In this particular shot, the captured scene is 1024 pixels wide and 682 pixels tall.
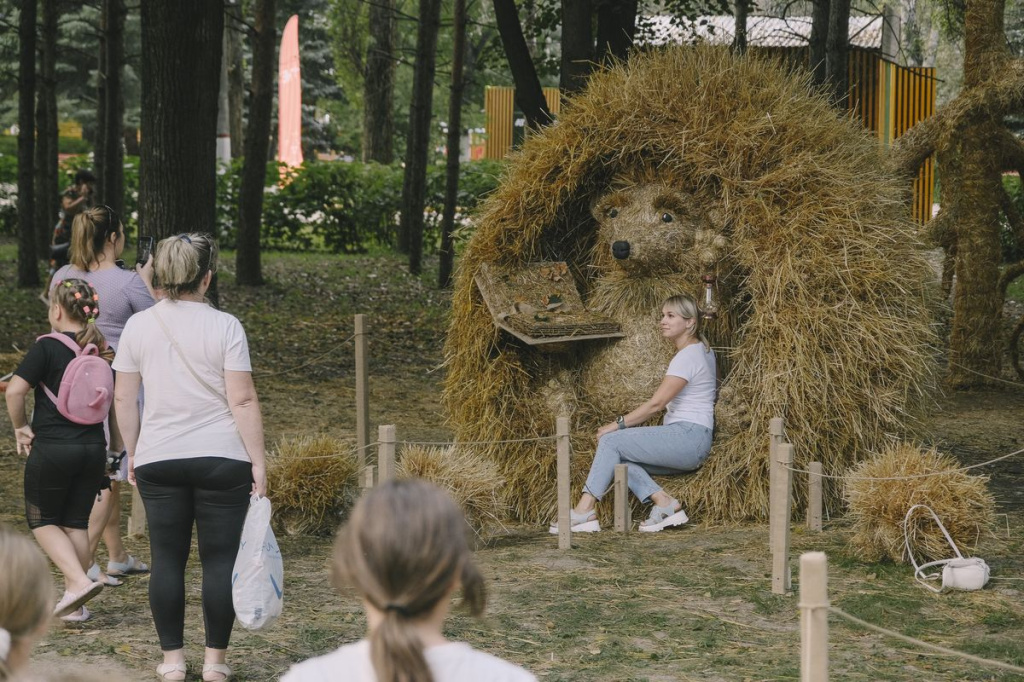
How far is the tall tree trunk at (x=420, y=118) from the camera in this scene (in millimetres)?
17875

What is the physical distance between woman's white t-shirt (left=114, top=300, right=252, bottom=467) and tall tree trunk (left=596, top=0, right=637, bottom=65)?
7.23 metres

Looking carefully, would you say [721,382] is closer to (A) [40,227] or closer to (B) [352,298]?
(B) [352,298]

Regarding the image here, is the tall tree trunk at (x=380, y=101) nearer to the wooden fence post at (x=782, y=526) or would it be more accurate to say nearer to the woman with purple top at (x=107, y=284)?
the woman with purple top at (x=107, y=284)

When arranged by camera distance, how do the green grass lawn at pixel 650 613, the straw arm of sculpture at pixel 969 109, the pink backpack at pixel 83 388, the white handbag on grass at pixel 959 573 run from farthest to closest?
the straw arm of sculpture at pixel 969 109, the white handbag on grass at pixel 959 573, the pink backpack at pixel 83 388, the green grass lawn at pixel 650 613

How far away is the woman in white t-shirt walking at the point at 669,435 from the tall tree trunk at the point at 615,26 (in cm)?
467

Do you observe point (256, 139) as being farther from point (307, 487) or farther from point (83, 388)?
point (83, 388)

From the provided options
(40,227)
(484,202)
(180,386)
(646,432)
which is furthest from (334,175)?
(180,386)

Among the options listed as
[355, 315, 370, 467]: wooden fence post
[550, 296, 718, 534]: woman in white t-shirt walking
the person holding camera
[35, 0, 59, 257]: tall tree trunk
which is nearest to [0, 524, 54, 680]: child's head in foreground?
[550, 296, 718, 534]: woman in white t-shirt walking

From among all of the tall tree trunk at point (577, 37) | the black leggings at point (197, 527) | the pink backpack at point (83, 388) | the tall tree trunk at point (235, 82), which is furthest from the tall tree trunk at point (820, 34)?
the tall tree trunk at point (235, 82)

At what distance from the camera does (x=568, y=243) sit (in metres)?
8.35

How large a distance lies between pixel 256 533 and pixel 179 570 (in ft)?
1.22

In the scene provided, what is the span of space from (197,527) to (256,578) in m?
0.30

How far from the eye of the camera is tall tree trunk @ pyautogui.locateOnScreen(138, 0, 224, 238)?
371 inches

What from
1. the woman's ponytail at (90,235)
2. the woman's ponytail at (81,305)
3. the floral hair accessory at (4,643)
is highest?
the woman's ponytail at (90,235)
